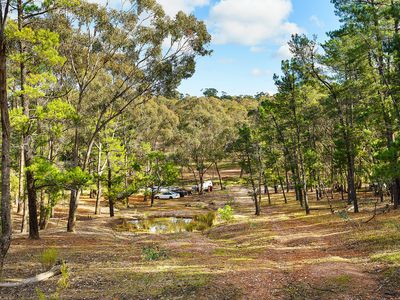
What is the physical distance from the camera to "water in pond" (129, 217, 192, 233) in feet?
112

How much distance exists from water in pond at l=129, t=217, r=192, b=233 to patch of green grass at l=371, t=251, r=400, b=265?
827 inches

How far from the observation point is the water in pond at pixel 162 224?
34125mm

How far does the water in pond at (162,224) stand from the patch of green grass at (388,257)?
68.9 feet

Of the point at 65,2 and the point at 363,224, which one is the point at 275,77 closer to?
the point at 363,224

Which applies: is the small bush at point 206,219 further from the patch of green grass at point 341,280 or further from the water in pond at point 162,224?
the patch of green grass at point 341,280

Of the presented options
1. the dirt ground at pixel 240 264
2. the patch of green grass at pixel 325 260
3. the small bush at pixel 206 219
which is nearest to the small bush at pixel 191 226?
the small bush at pixel 206 219

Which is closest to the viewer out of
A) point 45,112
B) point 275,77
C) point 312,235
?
point 45,112

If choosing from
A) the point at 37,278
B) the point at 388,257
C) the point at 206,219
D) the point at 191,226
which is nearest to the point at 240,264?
the point at 388,257

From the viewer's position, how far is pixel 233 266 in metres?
14.8

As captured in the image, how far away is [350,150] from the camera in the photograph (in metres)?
27.9

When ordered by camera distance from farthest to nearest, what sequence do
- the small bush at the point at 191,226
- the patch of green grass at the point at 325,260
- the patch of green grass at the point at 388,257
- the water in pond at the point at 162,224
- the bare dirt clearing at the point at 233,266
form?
the water in pond at the point at 162,224
the small bush at the point at 191,226
the patch of green grass at the point at 325,260
the patch of green grass at the point at 388,257
the bare dirt clearing at the point at 233,266

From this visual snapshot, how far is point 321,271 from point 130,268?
736cm

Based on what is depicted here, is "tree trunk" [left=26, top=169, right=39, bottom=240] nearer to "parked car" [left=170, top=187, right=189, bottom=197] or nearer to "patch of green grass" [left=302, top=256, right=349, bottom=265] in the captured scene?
"patch of green grass" [left=302, top=256, right=349, bottom=265]

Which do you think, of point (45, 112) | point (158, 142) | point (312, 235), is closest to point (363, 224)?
point (312, 235)
